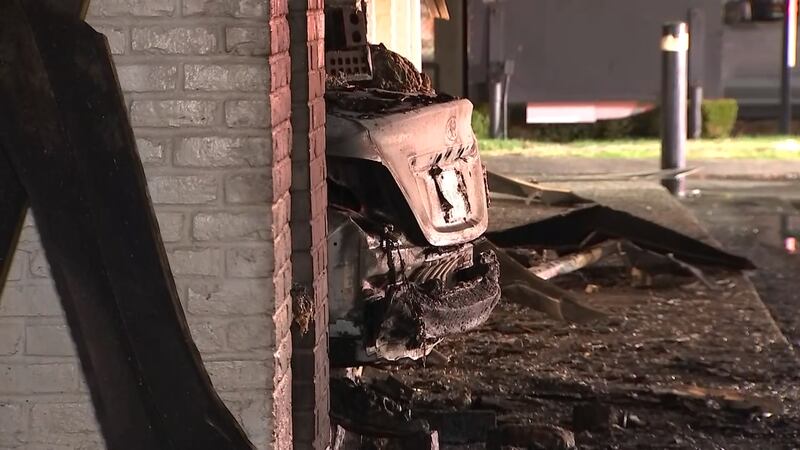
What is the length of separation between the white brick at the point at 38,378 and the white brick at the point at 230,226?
0.56 meters

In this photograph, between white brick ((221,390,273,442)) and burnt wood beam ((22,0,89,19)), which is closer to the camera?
burnt wood beam ((22,0,89,19))

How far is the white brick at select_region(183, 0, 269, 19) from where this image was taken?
379 centimetres

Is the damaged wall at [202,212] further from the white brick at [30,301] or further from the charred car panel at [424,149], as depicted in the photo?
the charred car panel at [424,149]

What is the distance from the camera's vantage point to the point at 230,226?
3885mm

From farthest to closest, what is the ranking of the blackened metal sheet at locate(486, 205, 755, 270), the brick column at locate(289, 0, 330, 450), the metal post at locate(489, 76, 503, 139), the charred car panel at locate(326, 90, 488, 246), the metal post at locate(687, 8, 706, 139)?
the metal post at locate(489, 76, 503, 139) → the metal post at locate(687, 8, 706, 139) → the blackened metal sheet at locate(486, 205, 755, 270) → the charred car panel at locate(326, 90, 488, 246) → the brick column at locate(289, 0, 330, 450)

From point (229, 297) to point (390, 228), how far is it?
4.62 feet

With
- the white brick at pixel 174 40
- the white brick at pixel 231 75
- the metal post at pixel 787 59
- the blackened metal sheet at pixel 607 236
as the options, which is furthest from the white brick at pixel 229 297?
the metal post at pixel 787 59

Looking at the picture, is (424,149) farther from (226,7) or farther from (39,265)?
(39,265)

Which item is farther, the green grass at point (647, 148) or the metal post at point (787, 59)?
the metal post at point (787, 59)

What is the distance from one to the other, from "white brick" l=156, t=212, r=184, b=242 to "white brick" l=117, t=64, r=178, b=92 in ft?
1.19

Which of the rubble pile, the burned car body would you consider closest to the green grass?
the rubble pile

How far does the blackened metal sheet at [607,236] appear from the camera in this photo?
938 cm

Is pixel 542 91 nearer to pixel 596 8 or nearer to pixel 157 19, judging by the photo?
pixel 596 8

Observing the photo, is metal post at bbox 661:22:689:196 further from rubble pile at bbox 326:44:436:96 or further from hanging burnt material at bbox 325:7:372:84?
hanging burnt material at bbox 325:7:372:84
